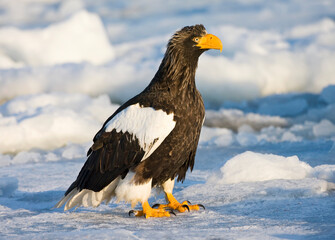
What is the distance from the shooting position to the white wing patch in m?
5.39

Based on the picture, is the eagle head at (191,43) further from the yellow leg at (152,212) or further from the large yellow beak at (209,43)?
the yellow leg at (152,212)

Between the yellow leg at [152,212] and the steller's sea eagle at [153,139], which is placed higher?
the steller's sea eagle at [153,139]

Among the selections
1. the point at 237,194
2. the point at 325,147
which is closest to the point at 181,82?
the point at 237,194

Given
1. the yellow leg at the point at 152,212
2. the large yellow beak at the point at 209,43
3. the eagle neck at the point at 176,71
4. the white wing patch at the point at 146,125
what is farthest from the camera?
the large yellow beak at the point at 209,43

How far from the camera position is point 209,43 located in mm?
5957

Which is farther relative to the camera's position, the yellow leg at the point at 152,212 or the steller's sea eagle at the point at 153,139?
the yellow leg at the point at 152,212

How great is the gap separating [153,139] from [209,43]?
139 cm

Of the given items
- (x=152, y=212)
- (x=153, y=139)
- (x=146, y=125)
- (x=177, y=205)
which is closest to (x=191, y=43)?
(x=146, y=125)

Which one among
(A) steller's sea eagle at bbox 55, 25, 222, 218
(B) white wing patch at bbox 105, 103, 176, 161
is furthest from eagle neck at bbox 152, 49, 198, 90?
(B) white wing patch at bbox 105, 103, 176, 161

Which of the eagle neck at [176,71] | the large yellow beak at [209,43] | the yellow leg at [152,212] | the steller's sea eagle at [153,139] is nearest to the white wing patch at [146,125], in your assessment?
the steller's sea eagle at [153,139]

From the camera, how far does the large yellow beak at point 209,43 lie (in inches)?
234

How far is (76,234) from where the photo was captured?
4.59 metres

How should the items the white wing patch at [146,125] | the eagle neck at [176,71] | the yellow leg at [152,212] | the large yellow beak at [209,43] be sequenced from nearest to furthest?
the white wing patch at [146,125]
the yellow leg at [152,212]
the eagle neck at [176,71]
the large yellow beak at [209,43]

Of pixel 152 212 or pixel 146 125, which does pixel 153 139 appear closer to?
pixel 146 125
